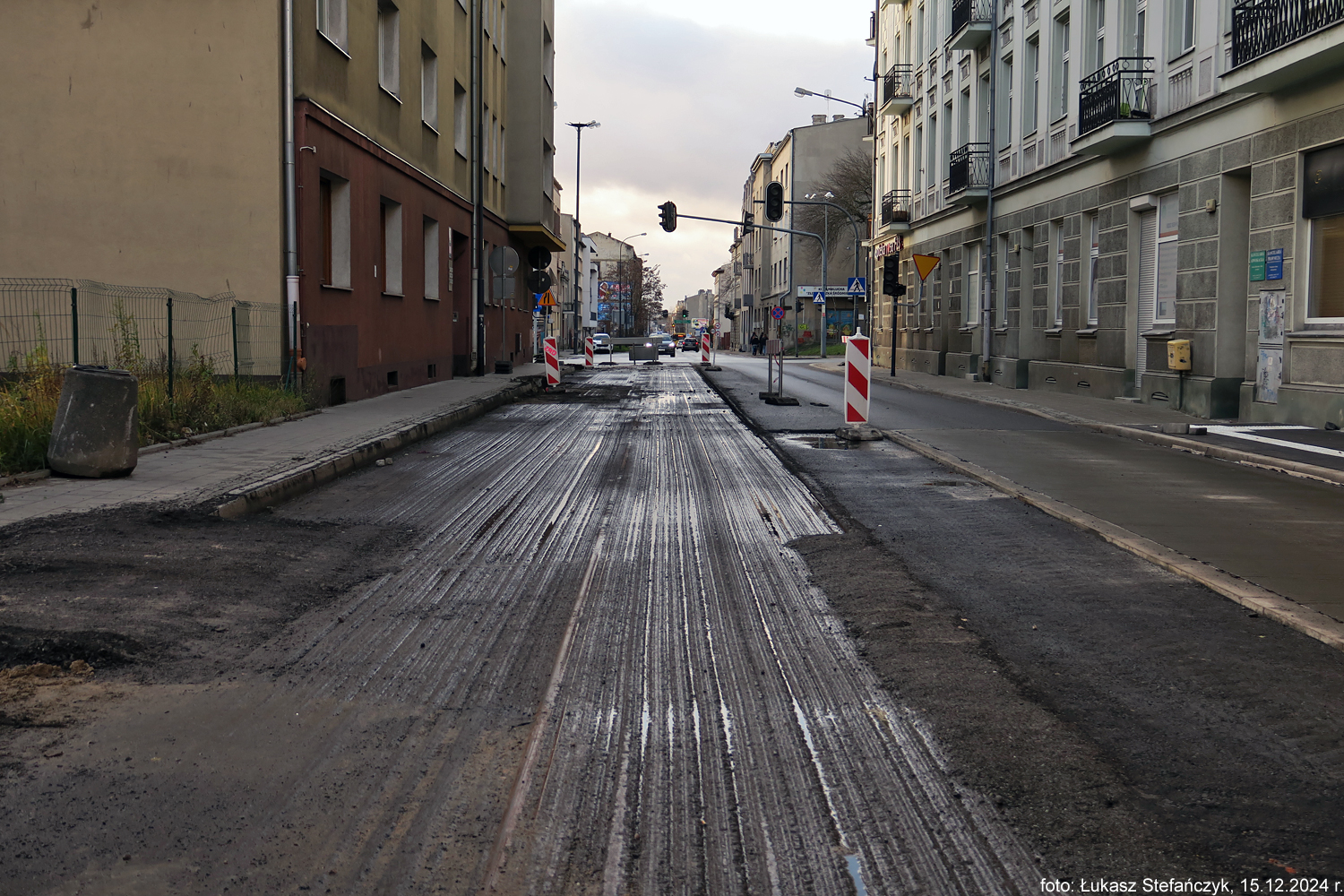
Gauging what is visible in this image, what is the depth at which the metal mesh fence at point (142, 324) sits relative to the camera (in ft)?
47.3

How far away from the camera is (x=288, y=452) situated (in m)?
11.2

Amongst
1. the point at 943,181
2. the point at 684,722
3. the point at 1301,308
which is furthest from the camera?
the point at 943,181

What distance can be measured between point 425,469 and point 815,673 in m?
7.41

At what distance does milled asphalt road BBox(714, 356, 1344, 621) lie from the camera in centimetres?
676

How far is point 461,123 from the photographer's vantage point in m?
28.8

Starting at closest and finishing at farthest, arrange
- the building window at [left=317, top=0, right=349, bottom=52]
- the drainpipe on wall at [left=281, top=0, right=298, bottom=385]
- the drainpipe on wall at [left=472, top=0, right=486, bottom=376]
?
the drainpipe on wall at [left=281, top=0, right=298, bottom=385], the building window at [left=317, top=0, right=349, bottom=52], the drainpipe on wall at [left=472, top=0, right=486, bottom=376]

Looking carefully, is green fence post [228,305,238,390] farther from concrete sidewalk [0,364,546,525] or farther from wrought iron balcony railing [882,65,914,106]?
wrought iron balcony railing [882,65,914,106]

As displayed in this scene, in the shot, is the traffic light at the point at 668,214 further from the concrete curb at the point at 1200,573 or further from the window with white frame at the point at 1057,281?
the concrete curb at the point at 1200,573

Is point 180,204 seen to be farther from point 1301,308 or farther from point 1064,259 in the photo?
point 1064,259

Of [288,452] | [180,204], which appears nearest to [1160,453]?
[288,452]

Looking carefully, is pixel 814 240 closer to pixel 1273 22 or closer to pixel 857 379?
pixel 1273 22

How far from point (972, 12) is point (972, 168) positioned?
4.01 metres

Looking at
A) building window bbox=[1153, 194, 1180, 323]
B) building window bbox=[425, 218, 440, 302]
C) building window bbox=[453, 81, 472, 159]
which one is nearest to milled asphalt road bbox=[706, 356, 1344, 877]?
building window bbox=[1153, 194, 1180, 323]

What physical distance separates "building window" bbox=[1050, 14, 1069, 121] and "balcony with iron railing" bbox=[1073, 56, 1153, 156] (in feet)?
10.7
